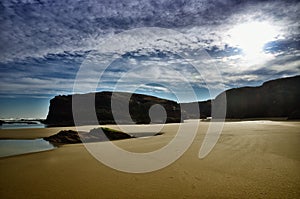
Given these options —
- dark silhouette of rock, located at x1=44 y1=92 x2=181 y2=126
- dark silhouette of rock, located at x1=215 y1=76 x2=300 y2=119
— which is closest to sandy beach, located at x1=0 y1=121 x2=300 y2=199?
dark silhouette of rock, located at x1=44 y1=92 x2=181 y2=126

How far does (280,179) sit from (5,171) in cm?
655

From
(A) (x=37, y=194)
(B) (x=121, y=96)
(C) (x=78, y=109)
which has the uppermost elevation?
(B) (x=121, y=96)

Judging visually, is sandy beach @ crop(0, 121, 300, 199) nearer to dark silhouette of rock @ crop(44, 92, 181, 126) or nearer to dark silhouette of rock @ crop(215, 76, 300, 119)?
dark silhouette of rock @ crop(44, 92, 181, 126)

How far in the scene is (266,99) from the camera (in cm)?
5581

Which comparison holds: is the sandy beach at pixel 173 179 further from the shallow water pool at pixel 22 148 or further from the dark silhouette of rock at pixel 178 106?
the dark silhouette of rock at pixel 178 106

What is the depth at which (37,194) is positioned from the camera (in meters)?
3.60

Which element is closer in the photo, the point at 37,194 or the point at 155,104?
the point at 37,194

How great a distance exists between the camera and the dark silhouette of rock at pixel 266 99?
161 ft

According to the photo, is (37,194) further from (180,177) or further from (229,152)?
(229,152)

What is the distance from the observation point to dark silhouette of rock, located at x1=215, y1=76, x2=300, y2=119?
48.9 m

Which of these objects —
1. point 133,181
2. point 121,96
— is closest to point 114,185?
point 133,181

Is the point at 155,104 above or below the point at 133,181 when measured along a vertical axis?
above

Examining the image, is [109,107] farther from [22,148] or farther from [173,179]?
[173,179]

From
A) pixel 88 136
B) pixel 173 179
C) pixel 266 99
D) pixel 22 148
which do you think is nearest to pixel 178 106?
pixel 266 99
